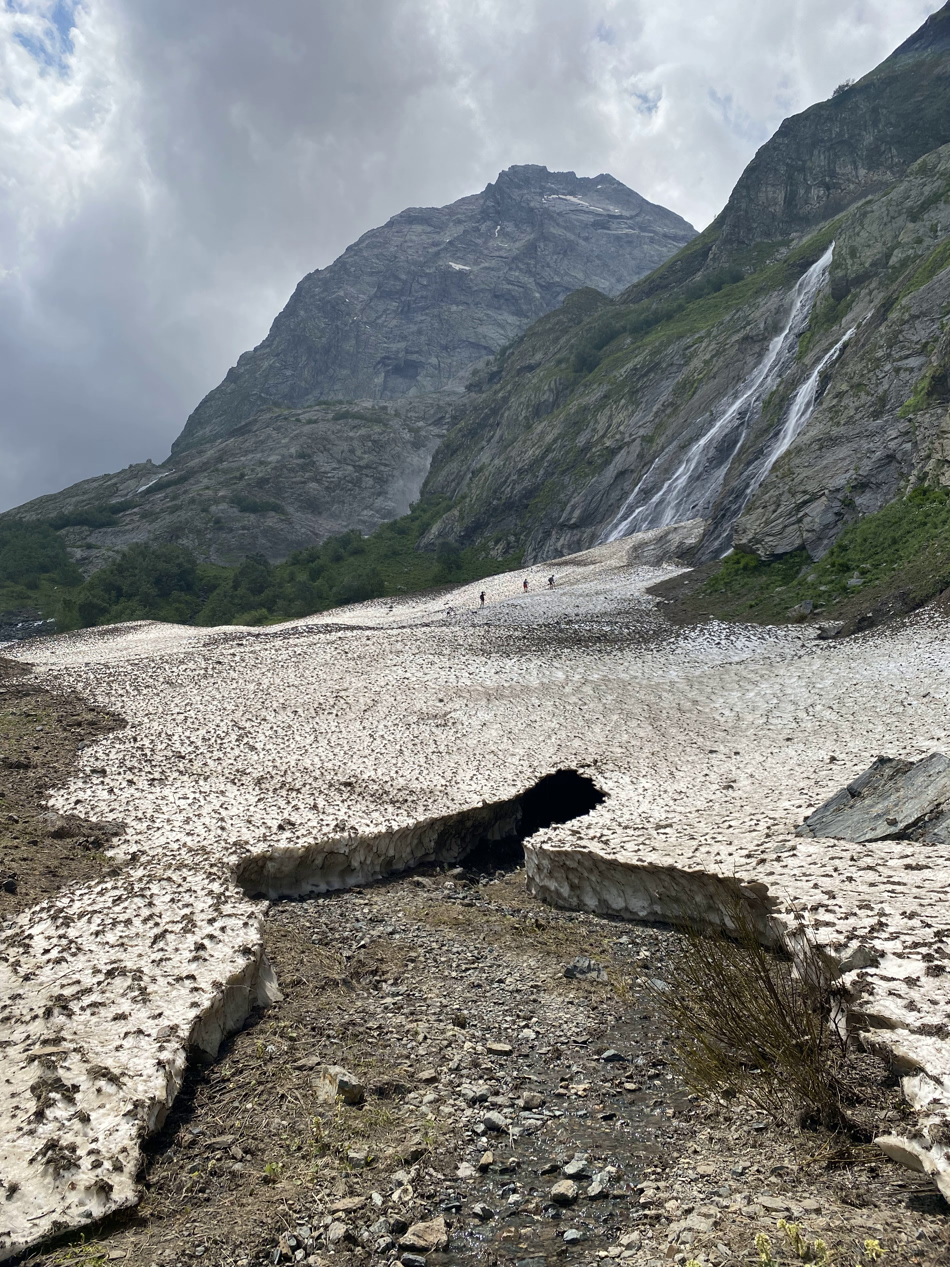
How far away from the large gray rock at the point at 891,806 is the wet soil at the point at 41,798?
1164 centimetres

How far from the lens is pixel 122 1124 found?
243 inches

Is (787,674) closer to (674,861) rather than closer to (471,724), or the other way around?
(471,724)

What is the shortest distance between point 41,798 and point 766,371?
184 feet

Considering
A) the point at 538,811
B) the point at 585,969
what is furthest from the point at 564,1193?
the point at 538,811

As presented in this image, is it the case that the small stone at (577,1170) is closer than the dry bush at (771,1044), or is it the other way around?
the dry bush at (771,1044)

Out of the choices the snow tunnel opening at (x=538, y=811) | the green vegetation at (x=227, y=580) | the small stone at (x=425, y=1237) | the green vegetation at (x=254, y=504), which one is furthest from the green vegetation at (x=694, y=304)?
the small stone at (x=425, y=1237)

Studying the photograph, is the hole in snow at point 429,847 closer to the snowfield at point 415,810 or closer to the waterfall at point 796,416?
the snowfield at point 415,810

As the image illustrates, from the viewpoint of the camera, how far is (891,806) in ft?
36.3

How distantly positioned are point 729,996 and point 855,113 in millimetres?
110376

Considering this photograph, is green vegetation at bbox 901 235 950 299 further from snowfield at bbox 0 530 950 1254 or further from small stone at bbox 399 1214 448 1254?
small stone at bbox 399 1214 448 1254

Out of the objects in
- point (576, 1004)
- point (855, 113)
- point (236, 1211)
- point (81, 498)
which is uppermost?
point (855, 113)

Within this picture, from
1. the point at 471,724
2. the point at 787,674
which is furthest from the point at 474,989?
the point at 787,674

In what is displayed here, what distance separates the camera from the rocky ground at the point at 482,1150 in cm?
476

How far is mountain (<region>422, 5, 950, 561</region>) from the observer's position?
36.2 m
